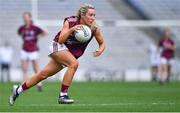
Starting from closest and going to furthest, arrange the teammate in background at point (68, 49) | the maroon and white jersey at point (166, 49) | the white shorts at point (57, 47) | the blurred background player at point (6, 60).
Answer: the teammate in background at point (68, 49)
the white shorts at point (57, 47)
the maroon and white jersey at point (166, 49)
the blurred background player at point (6, 60)

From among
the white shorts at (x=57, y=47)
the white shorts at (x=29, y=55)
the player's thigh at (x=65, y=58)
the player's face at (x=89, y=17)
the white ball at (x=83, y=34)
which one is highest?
the player's face at (x=89, y=17)

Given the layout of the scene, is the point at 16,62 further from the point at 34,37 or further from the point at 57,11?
the point at 34,37

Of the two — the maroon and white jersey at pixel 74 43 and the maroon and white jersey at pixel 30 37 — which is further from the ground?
the maroon and white jersey at pixel 74 43

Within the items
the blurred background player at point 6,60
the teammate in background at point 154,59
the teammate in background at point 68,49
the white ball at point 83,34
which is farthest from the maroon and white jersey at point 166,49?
the white ball at point 83,34

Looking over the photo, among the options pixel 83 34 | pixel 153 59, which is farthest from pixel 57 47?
pixel 153 59

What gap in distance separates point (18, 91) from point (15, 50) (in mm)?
19549

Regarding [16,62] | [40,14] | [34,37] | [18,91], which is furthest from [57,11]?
[18,91]

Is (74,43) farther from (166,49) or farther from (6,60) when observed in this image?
(6,60)

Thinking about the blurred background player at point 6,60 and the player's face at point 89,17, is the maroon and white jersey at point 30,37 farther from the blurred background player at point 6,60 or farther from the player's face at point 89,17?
the blurred background player at point 6,60

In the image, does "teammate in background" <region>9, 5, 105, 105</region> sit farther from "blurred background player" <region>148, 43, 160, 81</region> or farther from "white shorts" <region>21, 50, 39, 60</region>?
"blurred background player" <region>148, 43, 160, 81</region>

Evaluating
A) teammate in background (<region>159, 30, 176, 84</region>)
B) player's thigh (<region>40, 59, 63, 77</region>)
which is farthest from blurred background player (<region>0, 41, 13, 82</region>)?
player's thigh (<region>40, 59, 63, 77</region>)

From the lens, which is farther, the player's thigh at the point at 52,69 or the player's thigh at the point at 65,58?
the player's thigh at the point at 52,69

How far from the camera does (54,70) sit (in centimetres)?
1315

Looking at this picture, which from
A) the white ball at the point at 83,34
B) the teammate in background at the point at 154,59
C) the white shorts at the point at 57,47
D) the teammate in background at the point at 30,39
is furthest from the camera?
the teammate in background at the point at 154,59
